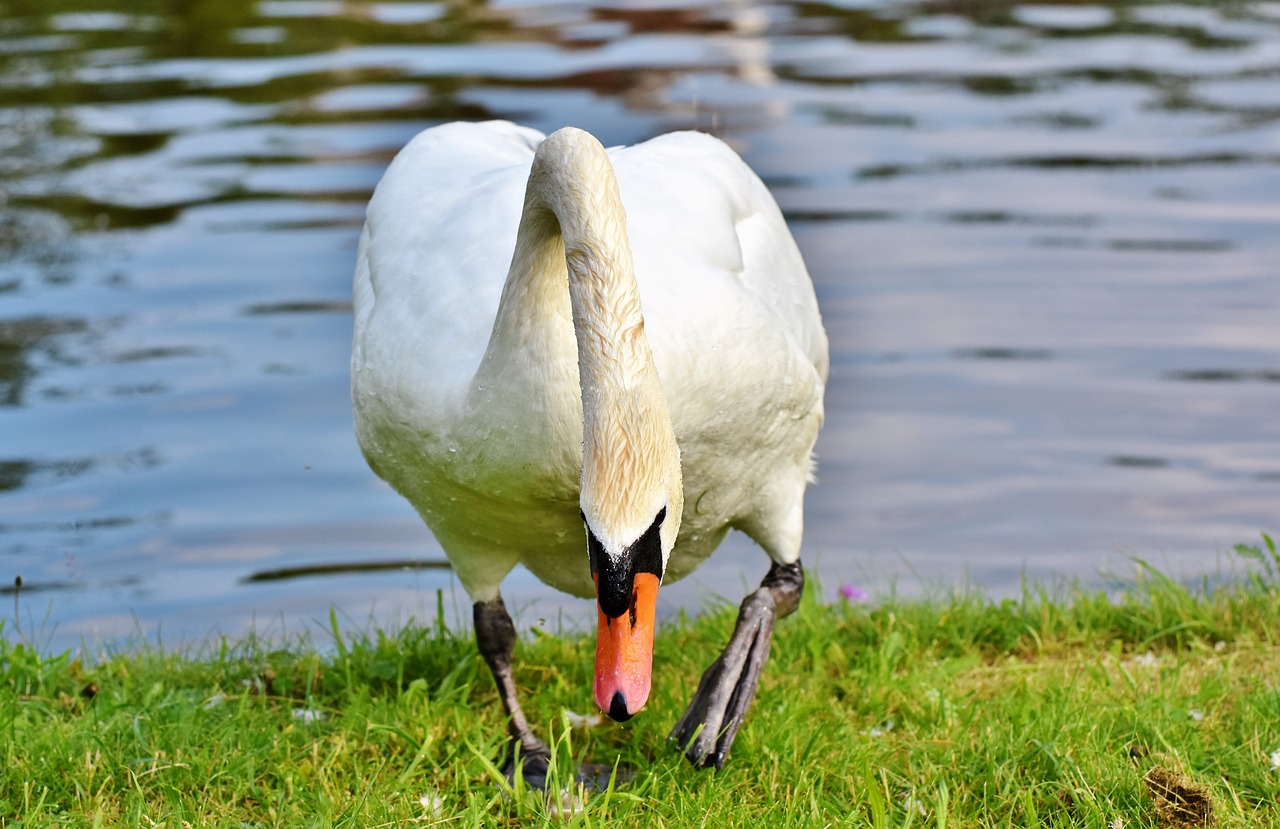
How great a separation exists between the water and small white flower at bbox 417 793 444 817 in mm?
1764

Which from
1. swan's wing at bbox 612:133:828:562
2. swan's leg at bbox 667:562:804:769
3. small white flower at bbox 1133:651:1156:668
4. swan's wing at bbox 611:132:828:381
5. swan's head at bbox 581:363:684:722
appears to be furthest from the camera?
small white flower at bbox 1133:651:1156:668

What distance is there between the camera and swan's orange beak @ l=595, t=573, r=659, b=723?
327 cm

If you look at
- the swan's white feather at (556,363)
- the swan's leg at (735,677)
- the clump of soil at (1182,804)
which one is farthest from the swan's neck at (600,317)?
the clump of soil at (1182,804)

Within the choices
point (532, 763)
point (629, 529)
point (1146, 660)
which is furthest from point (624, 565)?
point (1146, 660)

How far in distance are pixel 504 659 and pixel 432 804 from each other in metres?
0.73

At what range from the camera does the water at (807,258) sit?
6402 mm

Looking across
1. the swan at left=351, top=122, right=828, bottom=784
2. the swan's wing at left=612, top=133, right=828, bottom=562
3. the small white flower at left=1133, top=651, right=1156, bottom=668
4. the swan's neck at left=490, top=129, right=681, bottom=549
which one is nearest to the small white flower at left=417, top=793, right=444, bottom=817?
the swan at left=351, top=122, right=828, bottom=784

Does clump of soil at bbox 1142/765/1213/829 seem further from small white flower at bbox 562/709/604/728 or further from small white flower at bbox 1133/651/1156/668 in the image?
small white flower at bbox 562/709/604/728

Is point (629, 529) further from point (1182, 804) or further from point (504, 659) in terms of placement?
point (504, 659)

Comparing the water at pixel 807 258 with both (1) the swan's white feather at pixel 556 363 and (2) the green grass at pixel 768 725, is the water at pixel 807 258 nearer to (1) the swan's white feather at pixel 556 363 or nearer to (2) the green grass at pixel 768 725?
(2) the green grass at pixel 768 725

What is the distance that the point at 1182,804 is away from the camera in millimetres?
3633

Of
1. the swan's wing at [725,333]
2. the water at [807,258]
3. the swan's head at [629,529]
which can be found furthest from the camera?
the water at [807,258]

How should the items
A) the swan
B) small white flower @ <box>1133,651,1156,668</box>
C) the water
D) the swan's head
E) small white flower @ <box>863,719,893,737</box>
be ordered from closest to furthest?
1. the swan's head
2. the swan
3. small white flower @ <box>863,719,893,737</box>
4. small white flower @ <box>1133,651,1156,668</box>
5. the water

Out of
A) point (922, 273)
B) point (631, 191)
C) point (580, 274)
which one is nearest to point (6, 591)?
point (631, 191)
